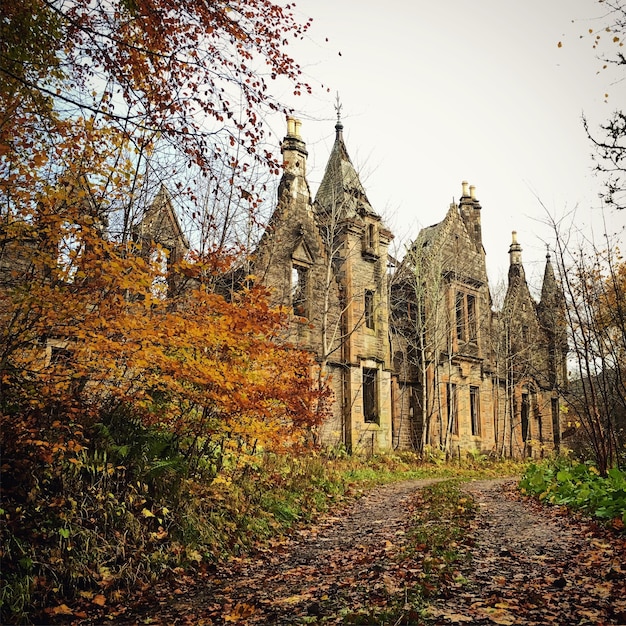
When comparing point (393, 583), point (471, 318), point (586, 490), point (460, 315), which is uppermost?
→ point (460, 315)

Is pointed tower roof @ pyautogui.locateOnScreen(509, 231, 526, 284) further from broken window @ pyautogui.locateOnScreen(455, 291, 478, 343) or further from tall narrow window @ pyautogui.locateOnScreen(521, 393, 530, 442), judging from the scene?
broken window @ pyautogui.locateOnScreen(455, 291, 478, 343)

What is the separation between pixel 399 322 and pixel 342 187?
733 centimetres

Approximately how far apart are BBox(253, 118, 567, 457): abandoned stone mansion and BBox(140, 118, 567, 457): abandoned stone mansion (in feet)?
0.19

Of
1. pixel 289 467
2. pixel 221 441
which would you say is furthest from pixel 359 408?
pixel 221 441

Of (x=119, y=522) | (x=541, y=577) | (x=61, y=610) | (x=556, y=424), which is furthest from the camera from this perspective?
(x=556, y=424)

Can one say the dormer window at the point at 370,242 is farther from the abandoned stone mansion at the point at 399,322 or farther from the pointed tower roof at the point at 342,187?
the pointed tower roof at the point at 342,187

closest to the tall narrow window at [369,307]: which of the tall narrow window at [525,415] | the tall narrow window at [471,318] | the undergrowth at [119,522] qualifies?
the tall narrow window at [471,318]

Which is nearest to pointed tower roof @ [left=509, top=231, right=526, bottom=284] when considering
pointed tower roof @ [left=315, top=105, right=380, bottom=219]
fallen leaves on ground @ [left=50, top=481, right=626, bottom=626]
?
pointed tower roof @ [left=315, top=105, right=380, bottom=219]

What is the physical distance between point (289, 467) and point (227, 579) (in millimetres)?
5893

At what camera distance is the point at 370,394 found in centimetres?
2197

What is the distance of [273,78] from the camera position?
641cm

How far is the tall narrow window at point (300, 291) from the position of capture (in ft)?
65.5

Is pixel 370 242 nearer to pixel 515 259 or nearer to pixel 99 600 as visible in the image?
pixel 515 259

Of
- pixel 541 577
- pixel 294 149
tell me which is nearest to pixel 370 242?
pixel 294 149
